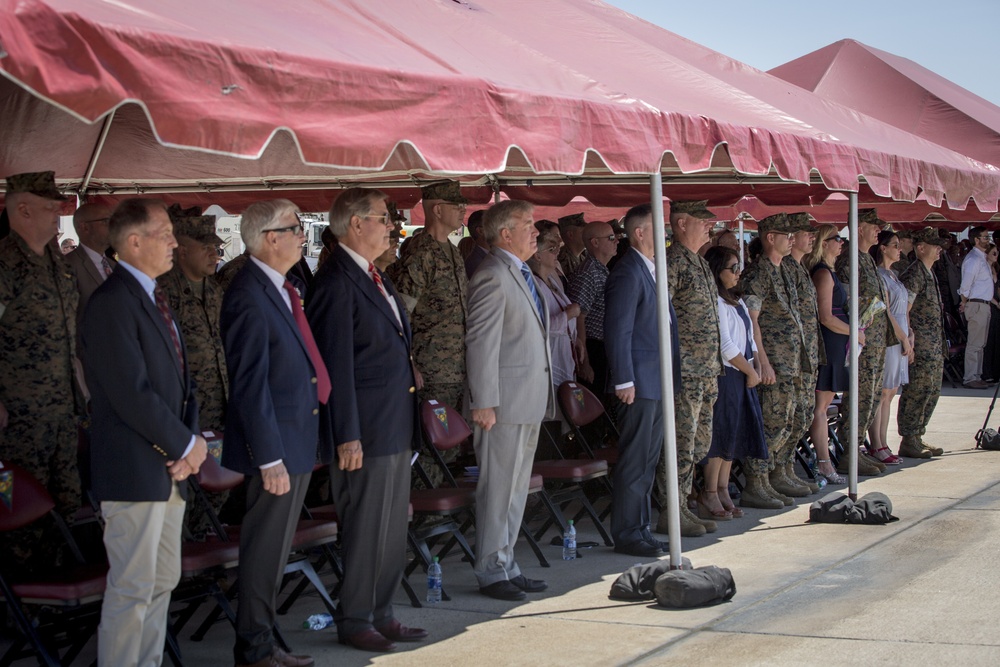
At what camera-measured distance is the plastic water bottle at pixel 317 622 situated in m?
5.54

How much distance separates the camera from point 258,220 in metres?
4.80

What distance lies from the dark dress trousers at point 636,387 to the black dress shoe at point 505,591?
1.20 meters

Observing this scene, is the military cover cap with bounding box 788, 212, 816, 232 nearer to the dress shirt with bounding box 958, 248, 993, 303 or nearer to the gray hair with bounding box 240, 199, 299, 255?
the gray hair with bounding box 240, 199, 299, 255

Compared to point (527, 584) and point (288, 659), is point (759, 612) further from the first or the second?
point (288, 659)

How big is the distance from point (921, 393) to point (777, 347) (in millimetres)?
2973

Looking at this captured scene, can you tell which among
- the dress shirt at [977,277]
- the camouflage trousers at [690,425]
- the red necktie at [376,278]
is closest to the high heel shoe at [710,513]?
the camouflage trousers at [690,425]

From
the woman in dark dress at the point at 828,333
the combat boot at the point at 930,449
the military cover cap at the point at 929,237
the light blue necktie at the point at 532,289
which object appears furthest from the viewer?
the combat boot at the point at 930,449

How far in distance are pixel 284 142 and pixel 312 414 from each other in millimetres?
3227

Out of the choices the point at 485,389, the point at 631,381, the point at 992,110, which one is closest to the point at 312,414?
the point at 485,389

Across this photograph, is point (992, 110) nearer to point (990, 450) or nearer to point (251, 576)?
point (990, 450)

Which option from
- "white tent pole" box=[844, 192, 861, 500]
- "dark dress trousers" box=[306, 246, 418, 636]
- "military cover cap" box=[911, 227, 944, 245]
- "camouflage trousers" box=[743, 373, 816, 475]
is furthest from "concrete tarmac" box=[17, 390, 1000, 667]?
"military cover cap" box=[911, 227, 944, 245]

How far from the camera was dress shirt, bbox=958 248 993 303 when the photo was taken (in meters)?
15.8

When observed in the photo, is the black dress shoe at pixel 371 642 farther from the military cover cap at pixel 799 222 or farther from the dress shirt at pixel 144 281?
the military cover cap at pixel 799 222

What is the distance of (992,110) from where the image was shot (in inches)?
530
